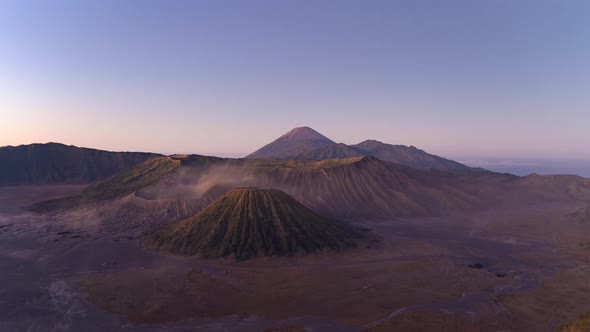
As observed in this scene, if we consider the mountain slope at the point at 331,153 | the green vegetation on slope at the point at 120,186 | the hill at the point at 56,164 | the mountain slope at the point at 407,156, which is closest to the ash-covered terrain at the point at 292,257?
the green vegetation on slope at the point at 120,186

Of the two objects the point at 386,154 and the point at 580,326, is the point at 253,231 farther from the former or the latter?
the point at 386,154

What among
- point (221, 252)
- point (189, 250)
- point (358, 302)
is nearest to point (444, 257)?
point (358, 302)

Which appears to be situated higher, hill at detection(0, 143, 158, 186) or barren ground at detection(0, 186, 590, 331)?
hill at detection(0, 143, 158, 186)

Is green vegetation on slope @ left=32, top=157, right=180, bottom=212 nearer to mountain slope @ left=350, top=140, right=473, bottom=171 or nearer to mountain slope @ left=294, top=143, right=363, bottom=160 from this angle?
mountain slope @ left=294, top=143, right=363, bottom=160

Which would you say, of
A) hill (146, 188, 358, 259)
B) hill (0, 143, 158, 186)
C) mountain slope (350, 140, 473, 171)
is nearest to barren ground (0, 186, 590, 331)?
hill (146, 188, 358, 259)

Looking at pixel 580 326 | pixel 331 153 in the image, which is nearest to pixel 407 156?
pixel 331 153

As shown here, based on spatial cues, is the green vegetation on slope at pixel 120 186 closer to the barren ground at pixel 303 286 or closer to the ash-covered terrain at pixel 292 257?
the ash-covered terrain at pixel 292 257

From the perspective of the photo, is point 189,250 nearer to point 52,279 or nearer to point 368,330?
point 52,279
